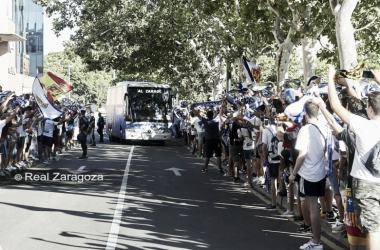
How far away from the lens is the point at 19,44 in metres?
57.7

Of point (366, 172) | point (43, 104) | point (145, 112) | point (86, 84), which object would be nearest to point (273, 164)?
point (366, 172)

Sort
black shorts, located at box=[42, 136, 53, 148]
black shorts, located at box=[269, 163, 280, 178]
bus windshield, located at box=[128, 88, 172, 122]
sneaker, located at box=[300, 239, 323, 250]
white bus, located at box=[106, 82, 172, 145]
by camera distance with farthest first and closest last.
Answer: bus windshield, located at box=[128, 88, 172, 122] → white bus, located at box=[106, 82, 172, 145] → black shorts, located at box=[42, 136, 53, 148] → black shorts, located at box=[269, 163, 280, 178] → sneaker, located at box=[300, 239, 323, 250]

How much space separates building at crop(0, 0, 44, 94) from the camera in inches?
1809

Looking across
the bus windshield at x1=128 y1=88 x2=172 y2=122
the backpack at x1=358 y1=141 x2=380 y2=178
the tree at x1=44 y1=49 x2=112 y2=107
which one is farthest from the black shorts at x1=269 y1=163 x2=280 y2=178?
the tree at x1=44 y1=49 x2=112 y2=107

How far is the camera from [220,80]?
131 ft

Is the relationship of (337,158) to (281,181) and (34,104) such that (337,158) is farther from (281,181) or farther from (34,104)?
(34,104)

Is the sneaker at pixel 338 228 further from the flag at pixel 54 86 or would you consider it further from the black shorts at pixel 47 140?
the flag at pixel 54 86

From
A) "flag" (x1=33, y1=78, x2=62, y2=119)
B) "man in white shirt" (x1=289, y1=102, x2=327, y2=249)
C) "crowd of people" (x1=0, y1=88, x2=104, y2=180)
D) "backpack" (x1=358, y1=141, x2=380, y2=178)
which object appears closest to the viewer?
"backpack" (x1=358, y1=141, x2=380, y2=178)

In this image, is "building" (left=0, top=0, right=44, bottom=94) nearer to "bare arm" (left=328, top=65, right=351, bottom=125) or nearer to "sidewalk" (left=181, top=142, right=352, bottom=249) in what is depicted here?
"sidewalk" (left=181, top=142, right=352, bottom=249)

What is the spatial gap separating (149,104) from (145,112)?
1.59 feet

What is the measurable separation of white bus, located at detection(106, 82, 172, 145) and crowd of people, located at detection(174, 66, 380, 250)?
18.1 meters

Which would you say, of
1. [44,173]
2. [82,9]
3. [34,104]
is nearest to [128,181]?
[44,173]

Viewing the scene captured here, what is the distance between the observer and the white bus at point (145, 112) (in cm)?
3391

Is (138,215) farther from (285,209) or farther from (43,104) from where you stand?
(43,104)
